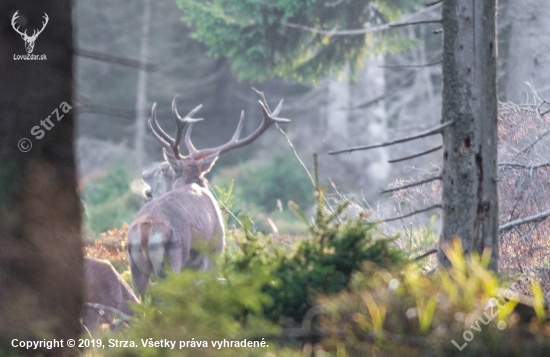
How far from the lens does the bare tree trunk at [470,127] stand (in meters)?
4.18

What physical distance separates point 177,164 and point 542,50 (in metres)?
6.85

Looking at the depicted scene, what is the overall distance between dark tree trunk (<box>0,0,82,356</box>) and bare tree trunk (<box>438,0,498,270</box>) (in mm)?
2050

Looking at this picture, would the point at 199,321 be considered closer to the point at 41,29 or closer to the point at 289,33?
the point at 41,29

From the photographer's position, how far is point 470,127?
13.7ft

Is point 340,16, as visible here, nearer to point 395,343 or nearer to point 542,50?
point 542,50

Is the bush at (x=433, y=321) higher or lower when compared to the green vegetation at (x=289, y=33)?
lower

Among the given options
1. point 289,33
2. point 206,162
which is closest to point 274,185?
point 289,33

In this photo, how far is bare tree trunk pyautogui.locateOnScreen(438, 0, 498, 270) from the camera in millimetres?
4184

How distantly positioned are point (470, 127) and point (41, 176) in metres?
2.31

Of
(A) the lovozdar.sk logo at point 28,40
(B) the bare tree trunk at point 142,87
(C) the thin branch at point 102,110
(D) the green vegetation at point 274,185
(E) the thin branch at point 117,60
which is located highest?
(A) the lovozdar.sk logo at point 28,40

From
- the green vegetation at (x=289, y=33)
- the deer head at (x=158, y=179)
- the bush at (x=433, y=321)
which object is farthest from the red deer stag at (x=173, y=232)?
the green vegetation at (x=289, y=33)

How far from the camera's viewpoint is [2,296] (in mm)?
3568

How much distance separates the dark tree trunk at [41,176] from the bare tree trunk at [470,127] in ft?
6.73

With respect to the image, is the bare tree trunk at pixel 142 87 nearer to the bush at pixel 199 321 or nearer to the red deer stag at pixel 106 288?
the red deer stag at pixel 106 288
